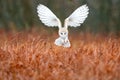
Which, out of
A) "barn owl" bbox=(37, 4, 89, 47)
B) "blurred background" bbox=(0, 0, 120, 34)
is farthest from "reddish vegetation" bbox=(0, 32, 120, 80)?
"blurred background" bbox=(0, 0, 120, 34)

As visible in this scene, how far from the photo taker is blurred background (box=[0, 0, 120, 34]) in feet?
44.3

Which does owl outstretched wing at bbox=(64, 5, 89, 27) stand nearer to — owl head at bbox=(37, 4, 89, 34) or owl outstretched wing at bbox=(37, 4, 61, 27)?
owl head at bbox=(37, 4, 89, 34)

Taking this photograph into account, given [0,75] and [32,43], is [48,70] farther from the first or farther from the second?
[32,43]

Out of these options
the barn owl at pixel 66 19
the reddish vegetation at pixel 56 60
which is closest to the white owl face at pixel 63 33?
the barn owl at pixel 66 19

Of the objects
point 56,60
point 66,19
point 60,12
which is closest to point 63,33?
point 66,19

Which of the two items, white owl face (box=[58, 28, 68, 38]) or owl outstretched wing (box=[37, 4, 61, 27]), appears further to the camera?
owl outstretched wing (box=[37, 4, 61, 27])

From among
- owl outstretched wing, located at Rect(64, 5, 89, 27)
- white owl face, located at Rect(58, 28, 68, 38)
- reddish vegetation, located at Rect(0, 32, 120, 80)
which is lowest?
reddish vegetation, located at Rect(0, 32, 120, 80)

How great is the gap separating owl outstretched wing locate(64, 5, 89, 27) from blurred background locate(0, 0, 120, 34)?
228 inches

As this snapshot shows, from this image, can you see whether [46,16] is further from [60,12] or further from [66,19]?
[60,12]

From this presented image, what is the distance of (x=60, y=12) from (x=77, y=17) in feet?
20.2

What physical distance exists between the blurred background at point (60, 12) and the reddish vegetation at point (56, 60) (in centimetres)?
530

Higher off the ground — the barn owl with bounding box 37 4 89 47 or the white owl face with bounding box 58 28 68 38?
the barn owl with bounding box 37 4 89 47

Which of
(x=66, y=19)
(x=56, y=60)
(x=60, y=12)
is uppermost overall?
(x=66, y=19)

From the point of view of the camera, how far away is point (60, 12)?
13570mm
